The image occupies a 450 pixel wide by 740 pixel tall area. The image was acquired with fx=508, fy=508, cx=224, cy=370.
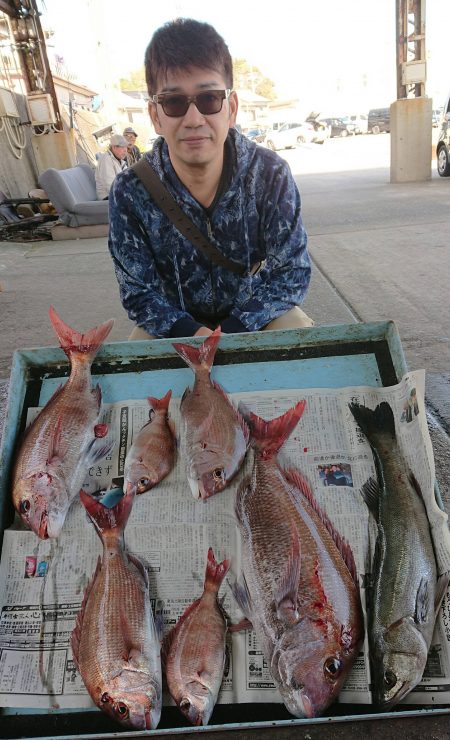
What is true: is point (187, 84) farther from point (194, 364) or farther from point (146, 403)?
point (146, 403)

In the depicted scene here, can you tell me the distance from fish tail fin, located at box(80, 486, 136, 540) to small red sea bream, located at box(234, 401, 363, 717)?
13.2 inches

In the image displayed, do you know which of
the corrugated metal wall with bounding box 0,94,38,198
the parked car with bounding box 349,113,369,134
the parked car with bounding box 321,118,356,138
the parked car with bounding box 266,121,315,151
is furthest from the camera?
the parked car with bounding box 349,113,369,134

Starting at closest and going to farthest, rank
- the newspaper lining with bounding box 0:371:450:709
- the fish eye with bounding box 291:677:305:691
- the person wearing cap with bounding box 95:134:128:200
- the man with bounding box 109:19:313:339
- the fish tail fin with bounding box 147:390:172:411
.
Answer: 1. the fish eye with bounding box 291:677:305:691
2. the newspaper lining with bounding box 0:371:450:709
3. the fish tail fin with bounding box 147:390:172:411
4. the man with bounding box 109:19:313:339
5. the person wearing cap with bounding box 95:134:128:200

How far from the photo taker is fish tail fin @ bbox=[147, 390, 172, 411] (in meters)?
1.74

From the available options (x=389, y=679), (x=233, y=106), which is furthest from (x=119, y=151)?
(x=389, y=679)

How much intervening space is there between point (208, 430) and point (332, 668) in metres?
0.74

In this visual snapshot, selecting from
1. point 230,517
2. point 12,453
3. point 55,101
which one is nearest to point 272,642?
point 230,517

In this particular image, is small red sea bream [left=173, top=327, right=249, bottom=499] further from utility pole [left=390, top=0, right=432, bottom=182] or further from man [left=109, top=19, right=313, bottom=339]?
utility pole [left=390, top=0, right=432, bottom=182]

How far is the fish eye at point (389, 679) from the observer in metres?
1.19

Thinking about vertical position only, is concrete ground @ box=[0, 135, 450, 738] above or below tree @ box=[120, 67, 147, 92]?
below

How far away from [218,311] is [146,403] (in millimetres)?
817

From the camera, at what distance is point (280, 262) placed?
2248 millimetres

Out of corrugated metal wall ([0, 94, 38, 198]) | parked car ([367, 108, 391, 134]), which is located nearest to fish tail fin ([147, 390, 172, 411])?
corrugated metal wall ([0, 94, 38, 198])

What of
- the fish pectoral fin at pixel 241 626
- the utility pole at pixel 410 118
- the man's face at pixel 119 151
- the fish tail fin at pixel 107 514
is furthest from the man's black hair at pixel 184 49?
the utility pole at pixel 410 118
